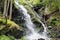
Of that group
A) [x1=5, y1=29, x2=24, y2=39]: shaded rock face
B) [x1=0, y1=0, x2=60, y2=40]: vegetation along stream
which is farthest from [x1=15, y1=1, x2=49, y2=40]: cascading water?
[x1=5, y1=29, x2=24, y2=39]: shaded rock face

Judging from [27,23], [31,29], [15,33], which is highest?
[27,23]

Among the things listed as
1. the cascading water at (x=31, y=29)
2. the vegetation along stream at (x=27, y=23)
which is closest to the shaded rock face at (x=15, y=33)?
the vegetation along stream at (x=27, y=23)

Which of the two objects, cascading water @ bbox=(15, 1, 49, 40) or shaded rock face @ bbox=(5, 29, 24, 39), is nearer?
shaded rock face @ bbox=(5, 29, 24, 39)

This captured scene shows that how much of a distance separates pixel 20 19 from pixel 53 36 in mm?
4624

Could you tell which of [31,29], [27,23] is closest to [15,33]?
[31,29]

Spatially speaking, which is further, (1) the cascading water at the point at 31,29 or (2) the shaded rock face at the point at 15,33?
(1) the cascading water at the point at 31,29

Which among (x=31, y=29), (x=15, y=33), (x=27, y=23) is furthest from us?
(x=27, y=23)

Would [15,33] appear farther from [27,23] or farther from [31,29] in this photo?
[27,23]

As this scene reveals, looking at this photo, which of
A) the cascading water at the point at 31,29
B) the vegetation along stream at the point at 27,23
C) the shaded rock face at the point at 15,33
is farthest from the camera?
the cascading water at the point at 31,29

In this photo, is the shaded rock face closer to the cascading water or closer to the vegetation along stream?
the vegetation along stream

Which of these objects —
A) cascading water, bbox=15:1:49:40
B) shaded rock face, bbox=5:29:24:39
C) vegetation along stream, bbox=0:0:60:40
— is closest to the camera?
shaded rock face, bbox=5:29:24:39

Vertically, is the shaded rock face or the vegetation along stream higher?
the vegetation along stream

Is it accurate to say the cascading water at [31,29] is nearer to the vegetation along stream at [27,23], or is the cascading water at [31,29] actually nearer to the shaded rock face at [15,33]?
the vegetation along stream at [27,23]

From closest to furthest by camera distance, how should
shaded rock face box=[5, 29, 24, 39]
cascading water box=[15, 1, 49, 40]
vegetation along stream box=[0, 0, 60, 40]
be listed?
shaded rock face box=[5, 29, 24, 39], vegetation along stream box=[0, 0, 60, 40], cascading water box=[15, 1, 49, 40]
